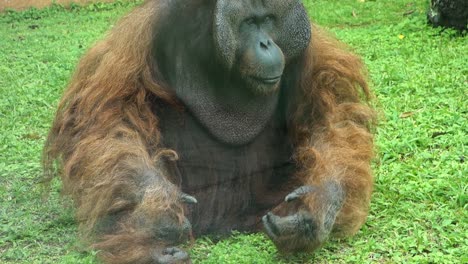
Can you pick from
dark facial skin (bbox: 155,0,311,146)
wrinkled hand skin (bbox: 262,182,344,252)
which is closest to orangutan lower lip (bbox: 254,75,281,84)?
dark facial skin (bbox: 155,0,311,146)

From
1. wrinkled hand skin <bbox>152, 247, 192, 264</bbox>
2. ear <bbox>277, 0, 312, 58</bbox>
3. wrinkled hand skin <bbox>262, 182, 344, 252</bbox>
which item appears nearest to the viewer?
wrinkled hand skin <bbox>152, 247, 192, 264</bbox>

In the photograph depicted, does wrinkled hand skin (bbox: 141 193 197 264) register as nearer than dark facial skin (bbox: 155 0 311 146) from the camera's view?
Yes

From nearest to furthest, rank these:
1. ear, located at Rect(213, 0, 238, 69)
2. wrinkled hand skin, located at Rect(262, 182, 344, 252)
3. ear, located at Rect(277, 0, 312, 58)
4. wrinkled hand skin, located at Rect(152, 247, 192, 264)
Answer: wrinkled hand skin, located at Rect(152, 247, 192, 264) → wrinkled hand skin, located at Rect(262, 182, 344, 252) → ear, located at Rect(213, 0, 238, 69) → ear, located at Rect(277, 0, 312, 58)

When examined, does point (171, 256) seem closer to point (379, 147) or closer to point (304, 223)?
point (304, 223)

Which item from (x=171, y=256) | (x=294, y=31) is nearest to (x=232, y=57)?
(x=294, y=31)

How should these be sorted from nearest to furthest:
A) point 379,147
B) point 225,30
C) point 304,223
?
point 304,223 < point 225,30 < point 379,147

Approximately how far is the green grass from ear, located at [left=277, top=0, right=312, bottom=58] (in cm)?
62

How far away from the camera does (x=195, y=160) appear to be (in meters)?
2.80

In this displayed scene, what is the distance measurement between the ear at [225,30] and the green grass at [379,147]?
61 centimetres

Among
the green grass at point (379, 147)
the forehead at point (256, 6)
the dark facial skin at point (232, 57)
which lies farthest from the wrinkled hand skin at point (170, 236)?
the forehead at point (256, 6)

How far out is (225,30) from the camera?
2.64 meters

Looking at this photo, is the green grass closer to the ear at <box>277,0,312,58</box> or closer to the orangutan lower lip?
the orangutan lower lip

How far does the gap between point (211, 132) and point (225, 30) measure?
0.40m

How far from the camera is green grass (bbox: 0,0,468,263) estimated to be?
2.51 m
